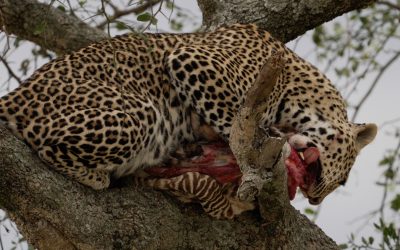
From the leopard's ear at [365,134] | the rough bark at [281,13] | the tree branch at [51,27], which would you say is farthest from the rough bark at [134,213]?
the leopard's ear at [365,134]

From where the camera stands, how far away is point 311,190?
8.36 metres

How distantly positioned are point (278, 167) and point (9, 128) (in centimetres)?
200

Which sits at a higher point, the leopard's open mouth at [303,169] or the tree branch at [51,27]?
the tree branch at [51,27]

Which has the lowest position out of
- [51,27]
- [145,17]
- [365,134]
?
[365,134]

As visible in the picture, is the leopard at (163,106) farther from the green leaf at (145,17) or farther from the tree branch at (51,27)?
the tree branch at (51,27)

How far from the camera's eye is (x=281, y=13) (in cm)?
905

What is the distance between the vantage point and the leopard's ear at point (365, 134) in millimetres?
8781

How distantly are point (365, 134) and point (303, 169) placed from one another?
1071 millimetres

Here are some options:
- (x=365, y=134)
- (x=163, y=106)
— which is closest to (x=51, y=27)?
(x=163, y=106)

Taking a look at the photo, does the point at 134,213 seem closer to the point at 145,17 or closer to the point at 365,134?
the point at 145,17

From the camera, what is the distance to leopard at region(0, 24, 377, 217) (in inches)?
271

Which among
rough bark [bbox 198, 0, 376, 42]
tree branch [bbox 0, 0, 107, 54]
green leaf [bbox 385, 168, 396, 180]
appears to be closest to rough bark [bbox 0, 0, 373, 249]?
rough bark [bbox 198, 0, 376, 42]

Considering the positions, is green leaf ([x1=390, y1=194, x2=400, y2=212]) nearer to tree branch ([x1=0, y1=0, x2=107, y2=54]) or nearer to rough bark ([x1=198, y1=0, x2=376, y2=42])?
rough bark ([x1=198, y1=0, x2=376, y2=42])

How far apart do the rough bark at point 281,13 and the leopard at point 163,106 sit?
0.34m
